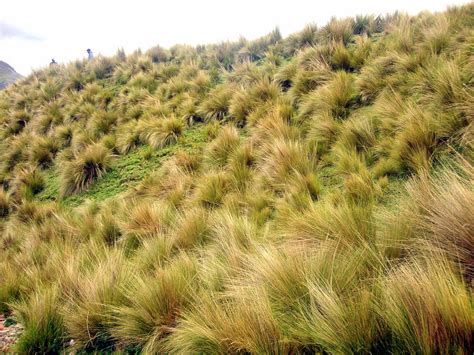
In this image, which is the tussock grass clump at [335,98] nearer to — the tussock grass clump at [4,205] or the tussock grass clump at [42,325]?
the tussock grass clump at [42,325]

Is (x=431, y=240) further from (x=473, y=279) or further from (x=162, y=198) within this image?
(x=162, y=198)

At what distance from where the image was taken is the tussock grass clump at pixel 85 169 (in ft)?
23.5

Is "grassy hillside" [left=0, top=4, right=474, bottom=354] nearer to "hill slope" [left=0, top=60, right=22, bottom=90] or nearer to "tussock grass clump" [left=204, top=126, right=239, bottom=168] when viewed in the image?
"tussock grass clump" [left=204, top=126, right=239, bottom=168]

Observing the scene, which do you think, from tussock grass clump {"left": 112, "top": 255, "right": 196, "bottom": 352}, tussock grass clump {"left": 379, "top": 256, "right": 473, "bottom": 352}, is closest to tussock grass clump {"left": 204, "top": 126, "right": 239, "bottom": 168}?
tussock grass clump {"left": 112, "top": 255, "right": 196, "bottom": 352}

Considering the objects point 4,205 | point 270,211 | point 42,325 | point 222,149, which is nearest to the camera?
point 42,325

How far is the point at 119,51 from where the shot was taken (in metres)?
15.1

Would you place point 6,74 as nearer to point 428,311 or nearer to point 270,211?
point 270,211

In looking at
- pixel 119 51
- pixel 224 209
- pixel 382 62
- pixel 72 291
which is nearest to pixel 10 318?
pixel 72 291

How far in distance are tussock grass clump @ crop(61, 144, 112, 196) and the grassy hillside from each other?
4 centimetres

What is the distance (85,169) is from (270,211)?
517cm

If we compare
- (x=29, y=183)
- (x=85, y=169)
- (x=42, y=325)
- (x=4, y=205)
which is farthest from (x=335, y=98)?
(x=4, y=205)

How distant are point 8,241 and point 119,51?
11810 millimetres

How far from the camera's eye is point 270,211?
4.07 m

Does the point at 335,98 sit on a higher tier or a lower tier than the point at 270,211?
higher
